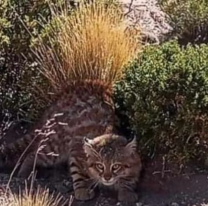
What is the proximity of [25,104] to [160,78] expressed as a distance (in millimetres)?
2096

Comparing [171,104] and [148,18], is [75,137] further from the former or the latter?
[148,18]

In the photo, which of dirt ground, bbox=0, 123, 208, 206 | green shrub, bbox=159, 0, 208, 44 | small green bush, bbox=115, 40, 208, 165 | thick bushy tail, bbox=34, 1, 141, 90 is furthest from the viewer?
green shrub, bbox=159, 0, 208, 44

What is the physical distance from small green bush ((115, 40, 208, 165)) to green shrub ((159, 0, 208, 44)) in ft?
8.15

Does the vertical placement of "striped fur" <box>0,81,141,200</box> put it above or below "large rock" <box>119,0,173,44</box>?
below

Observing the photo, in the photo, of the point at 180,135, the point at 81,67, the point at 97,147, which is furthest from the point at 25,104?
the point at 180,135

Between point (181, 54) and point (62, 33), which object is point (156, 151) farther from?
point (62, 33)

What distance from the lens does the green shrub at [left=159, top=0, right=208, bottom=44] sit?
9812 millimetres

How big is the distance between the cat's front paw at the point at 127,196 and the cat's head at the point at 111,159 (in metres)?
0.12

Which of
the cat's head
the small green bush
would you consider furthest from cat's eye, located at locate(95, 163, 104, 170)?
the small green bush

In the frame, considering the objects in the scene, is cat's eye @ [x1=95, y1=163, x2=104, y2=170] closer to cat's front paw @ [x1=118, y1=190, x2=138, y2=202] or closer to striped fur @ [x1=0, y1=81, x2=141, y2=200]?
striped fur @ [x1=0, y1=81, x2=141, y2=200]

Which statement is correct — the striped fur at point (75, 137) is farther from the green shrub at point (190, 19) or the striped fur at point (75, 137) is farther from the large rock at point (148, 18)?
the green shrub at point (190, 19)

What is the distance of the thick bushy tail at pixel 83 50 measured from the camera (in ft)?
27.3

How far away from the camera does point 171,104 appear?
711 cm

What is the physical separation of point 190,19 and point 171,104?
3051 mm
